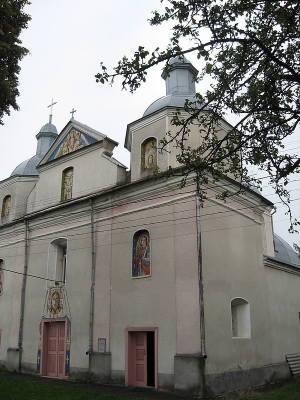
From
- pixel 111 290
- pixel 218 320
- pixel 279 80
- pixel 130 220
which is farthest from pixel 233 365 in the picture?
pixel 279 80

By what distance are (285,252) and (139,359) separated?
11.4 meters

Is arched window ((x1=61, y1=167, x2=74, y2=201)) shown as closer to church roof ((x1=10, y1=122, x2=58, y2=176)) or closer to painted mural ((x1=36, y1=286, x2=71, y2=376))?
painted mural ((x1=36, y1=286, x2=71, y2=376))

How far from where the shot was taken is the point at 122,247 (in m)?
14.2

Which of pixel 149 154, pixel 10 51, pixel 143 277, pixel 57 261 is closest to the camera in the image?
pixel 10 51

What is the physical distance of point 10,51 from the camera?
11.3m

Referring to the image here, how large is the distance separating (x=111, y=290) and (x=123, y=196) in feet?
10.4

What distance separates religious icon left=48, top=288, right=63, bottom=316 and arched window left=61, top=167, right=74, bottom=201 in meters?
3.68

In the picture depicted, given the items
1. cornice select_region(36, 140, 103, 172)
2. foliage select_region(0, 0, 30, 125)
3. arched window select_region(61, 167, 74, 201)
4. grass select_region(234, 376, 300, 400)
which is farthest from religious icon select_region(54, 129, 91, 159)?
grass select_region(234, 376, 300, 400)

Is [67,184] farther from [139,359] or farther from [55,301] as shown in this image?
[139,359]

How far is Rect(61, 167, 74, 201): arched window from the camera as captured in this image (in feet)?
56.1

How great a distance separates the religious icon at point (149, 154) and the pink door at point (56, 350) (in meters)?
6.55

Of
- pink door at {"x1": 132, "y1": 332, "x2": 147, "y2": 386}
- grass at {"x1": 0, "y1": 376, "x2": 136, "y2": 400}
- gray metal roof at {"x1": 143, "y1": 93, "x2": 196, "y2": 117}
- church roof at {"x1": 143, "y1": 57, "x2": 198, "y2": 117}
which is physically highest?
church roof at {"x1": 143, "y1": 57, "x2": 198, "y2": 117}

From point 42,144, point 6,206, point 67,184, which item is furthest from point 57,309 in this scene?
point 42,144

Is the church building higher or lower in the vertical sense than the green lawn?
higher
